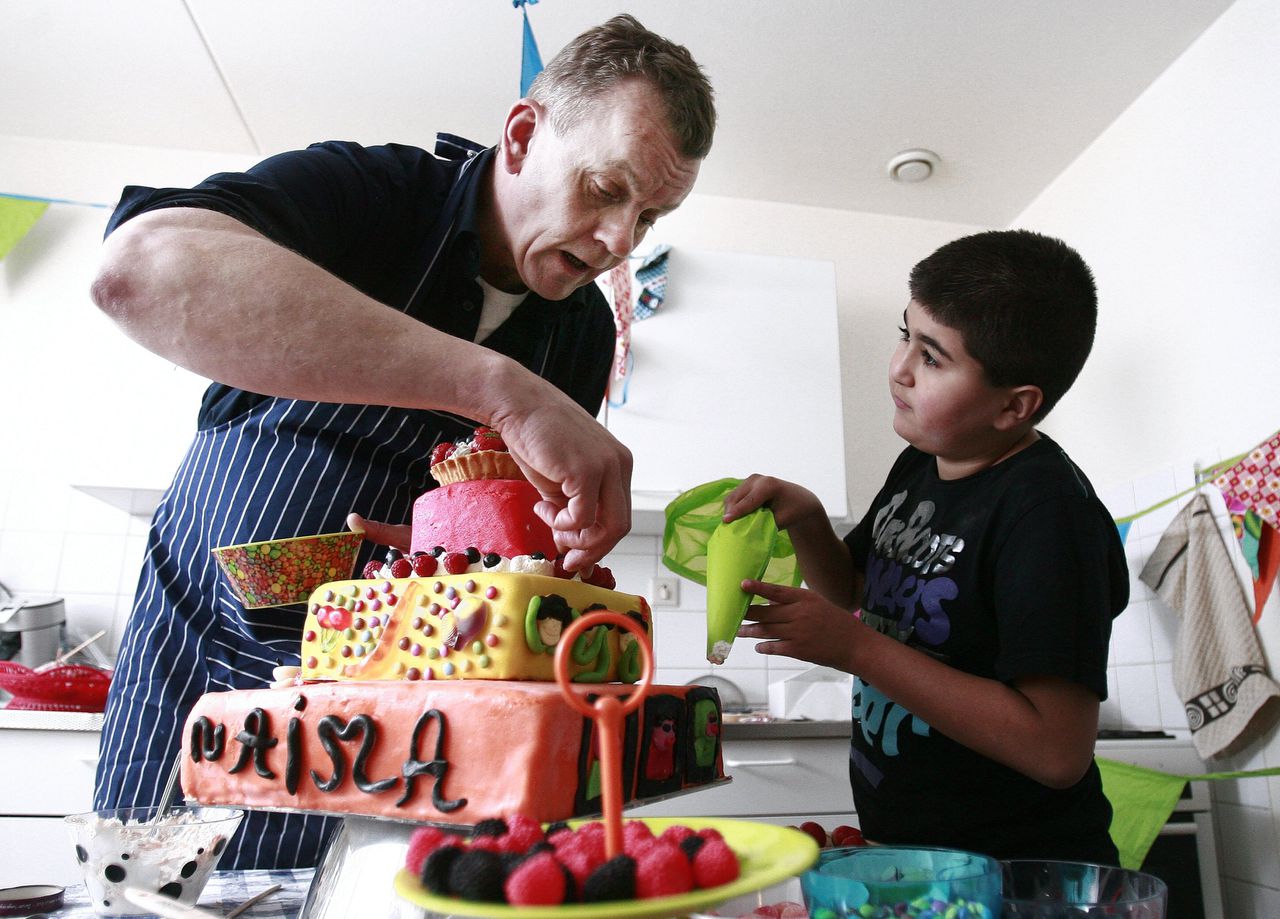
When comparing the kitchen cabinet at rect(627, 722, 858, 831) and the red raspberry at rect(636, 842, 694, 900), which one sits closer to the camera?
the red raspberry at rect(636, 842, 694, 900)

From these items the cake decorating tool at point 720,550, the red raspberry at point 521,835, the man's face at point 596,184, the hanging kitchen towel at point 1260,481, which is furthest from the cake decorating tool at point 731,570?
the hanging kitchen towel at point 1260,481

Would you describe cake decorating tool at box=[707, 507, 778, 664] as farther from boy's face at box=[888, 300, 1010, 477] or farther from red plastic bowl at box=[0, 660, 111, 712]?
red plastic bowl at box=[0, 660, 111, 712]

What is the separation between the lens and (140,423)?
2.41 m

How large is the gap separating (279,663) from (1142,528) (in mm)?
2067

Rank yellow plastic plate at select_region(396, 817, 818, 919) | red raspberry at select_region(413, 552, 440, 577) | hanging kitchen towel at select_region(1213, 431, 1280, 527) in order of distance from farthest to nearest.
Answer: hanging kitchen towel at select_region(1213, 431, 1280, 527) < red raspberry at select_region(413, 552, 440, 577) < yellow plastic plate at select_region(396, 817, 818, 919)

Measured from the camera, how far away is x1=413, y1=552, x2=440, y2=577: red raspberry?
0.68 m

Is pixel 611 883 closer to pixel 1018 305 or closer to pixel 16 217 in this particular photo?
pixel 1018 305

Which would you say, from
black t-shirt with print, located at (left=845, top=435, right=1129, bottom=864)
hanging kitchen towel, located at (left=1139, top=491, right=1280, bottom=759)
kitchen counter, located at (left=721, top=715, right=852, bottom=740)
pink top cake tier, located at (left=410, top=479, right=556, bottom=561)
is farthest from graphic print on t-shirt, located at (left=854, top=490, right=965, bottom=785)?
hanging kitchen towel, located at (left=1139, top=491, right=1280, bottom=759)

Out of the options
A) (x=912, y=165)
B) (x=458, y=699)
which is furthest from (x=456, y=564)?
(x=912, y=165)

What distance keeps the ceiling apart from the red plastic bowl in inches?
62.3

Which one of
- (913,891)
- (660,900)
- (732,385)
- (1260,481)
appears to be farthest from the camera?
(732,385)

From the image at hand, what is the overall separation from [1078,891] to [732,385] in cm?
198

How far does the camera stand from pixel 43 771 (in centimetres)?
185

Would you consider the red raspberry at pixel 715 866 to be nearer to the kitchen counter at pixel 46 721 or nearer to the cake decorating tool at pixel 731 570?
the cake decorating tool at pixel 731 570
